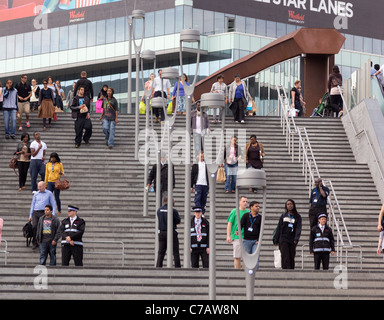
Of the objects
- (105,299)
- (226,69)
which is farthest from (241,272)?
(226,69)

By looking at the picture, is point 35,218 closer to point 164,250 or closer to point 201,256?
point 164,250

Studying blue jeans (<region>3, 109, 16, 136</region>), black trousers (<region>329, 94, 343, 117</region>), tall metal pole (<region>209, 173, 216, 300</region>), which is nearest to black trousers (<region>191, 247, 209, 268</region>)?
tall metal pole (<region>209, 173, 216, 300</region>)

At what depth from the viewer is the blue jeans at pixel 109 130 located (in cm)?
2728

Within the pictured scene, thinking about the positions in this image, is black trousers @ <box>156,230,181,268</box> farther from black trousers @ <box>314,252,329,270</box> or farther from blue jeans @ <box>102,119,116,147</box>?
blue jeans @ <box>102,119,116,147</box>

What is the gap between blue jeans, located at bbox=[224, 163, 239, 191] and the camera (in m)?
24.6

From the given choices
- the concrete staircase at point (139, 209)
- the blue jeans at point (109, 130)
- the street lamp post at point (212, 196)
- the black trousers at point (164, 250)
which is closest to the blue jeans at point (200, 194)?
the concrete staircase at point (139, 209)

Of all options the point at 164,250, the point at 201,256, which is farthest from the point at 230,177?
the point at 201,256

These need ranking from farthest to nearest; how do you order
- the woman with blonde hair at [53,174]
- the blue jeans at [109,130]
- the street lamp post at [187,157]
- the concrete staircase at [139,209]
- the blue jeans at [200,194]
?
1. the blue jeans at [109,130]
2. the blue jeans at [200,194]
3. the woman with blonde hair at [53,174]
4. the street lamp post at [187,157]
5. the concrete staircase at [139,209]

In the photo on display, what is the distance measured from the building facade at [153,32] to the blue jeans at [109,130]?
42471 millimetres

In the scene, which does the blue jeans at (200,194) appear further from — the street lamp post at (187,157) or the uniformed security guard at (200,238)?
the uniformed security guard at (200,238)

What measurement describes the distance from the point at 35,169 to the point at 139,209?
2.71 metres

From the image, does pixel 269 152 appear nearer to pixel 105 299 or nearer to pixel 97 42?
pixel 105 299

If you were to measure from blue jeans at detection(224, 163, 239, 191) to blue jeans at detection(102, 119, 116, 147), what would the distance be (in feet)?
12.7
